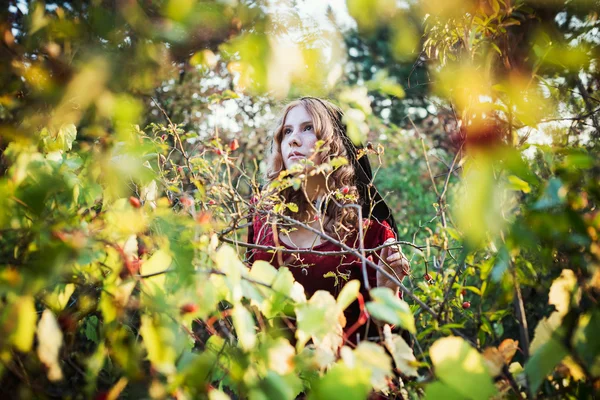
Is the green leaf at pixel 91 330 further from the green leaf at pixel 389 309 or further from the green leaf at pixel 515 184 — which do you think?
the green leaf at pixel 515 184

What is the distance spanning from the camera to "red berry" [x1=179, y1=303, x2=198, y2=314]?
749 mm

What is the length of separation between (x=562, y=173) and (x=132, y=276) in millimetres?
729

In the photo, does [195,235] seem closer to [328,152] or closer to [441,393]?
[441,393]

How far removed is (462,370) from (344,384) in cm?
17

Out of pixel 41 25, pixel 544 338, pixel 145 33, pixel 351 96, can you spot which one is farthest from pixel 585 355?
pixel 41 25

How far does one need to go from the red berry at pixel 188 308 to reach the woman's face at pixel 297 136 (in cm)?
140

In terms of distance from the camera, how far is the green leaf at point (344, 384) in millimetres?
646

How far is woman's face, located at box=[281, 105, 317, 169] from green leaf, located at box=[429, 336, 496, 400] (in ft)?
4.83

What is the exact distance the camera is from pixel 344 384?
2.15 feet

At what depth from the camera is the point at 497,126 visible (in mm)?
1426

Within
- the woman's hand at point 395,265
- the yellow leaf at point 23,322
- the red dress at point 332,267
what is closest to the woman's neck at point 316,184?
the red dress at point 332,267

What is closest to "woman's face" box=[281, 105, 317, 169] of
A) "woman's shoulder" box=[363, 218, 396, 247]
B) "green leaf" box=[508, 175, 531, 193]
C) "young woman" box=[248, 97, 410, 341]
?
"young woman" box=[248, 97, 410, 341]

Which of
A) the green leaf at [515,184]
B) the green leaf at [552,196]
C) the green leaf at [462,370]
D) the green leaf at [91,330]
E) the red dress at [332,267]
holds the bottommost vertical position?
the green leaf at [462,370]

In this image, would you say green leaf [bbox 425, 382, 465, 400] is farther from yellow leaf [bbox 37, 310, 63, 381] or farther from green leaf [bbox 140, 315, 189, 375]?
yellow leaf [bbox 37, 310, 63, 381]
